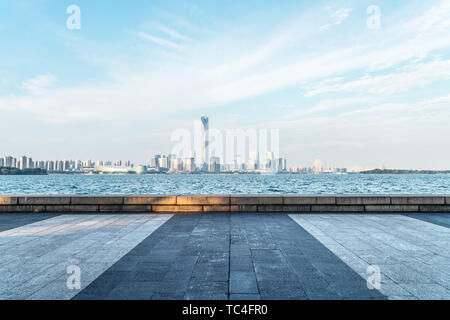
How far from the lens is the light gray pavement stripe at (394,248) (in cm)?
421

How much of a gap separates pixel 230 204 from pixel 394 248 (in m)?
6.05

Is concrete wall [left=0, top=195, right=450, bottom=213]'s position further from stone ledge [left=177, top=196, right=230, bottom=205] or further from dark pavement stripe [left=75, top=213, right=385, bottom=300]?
dark pavement stripe [left=75, top=213, right=385, bottom=300]

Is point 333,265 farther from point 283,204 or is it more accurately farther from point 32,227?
point 32,227

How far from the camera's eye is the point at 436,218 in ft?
31.6

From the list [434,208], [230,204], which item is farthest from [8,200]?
[434,208]

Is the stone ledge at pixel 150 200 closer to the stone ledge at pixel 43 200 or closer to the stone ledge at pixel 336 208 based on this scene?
the stone ledge at pixel 43 200

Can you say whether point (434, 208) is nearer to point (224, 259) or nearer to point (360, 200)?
point (360, 200)

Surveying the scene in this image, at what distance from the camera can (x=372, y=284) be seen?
422 centimetres

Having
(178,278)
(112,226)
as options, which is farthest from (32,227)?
(178,278)

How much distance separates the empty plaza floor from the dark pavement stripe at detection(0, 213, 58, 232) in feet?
0.23

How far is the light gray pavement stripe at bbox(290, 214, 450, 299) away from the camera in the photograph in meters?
4.21

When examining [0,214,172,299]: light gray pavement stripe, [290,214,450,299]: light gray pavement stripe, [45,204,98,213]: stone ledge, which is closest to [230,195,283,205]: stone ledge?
[290,214,450,299]: light gray pavement stripe

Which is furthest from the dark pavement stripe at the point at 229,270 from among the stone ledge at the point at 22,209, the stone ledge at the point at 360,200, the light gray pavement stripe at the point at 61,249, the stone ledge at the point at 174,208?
the stone ledge at the point at 22,209
